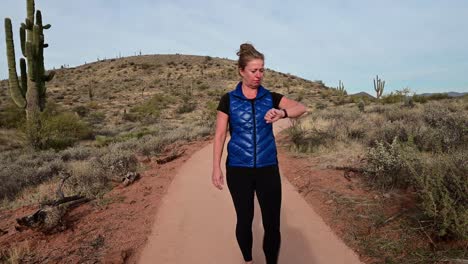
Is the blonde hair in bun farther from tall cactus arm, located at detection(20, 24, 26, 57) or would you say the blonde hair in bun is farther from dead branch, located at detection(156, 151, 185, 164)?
tall cactus arm, located at detection(20, 24, 26, 57)

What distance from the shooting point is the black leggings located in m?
2.89

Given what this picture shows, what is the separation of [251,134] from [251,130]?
0.03 meters

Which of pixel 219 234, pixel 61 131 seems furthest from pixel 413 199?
pixel 61 131

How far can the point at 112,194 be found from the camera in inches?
249

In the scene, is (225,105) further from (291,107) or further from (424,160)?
(424,160)

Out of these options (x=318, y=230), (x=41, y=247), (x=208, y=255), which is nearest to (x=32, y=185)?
(x=41, y=247)

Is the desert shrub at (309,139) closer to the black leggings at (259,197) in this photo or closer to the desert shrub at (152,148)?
the desert shrub at (152,148)

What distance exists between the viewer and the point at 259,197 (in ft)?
9.73

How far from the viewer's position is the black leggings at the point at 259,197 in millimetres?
2889

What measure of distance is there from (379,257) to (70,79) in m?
62.1

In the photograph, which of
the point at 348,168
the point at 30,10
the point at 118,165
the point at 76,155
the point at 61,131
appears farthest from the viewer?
the point at 61,131

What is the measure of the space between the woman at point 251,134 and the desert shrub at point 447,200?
1.75 metres

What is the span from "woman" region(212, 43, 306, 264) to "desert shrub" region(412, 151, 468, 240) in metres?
1.75

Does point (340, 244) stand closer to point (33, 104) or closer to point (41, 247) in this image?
point (41, 247)
